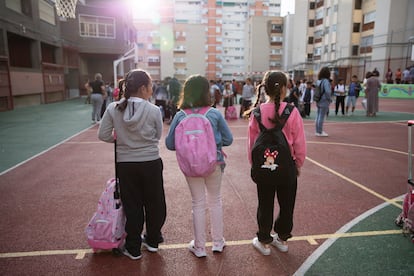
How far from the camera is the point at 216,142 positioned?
3.11m

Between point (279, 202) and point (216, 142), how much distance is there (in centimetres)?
90

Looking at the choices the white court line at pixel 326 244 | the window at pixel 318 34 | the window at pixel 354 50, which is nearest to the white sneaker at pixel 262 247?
the white court line at pixel 326 244

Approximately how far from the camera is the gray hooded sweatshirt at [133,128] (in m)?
3.00

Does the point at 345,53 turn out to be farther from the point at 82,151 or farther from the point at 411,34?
the point at 82,151

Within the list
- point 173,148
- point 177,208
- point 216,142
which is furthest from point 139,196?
point 177,208

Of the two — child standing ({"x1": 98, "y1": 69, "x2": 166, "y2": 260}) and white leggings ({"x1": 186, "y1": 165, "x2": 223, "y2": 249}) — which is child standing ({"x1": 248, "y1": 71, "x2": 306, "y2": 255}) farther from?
child standing ({"x1": 98, "y1": 69, "x2": 166, "y2": 260})

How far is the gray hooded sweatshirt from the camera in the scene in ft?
9.86

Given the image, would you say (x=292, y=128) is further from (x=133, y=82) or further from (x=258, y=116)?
(x=133, y=82)

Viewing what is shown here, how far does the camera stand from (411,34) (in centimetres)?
3003

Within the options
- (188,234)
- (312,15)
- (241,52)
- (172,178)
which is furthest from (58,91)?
(241,52)

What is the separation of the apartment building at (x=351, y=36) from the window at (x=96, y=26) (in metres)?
27.1

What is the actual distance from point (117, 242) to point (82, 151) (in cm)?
559

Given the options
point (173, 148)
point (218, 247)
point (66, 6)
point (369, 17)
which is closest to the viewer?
point (173, 148)

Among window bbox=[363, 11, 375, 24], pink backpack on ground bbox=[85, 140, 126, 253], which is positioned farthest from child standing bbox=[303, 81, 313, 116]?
window bbox=[363, 11, 375, 24]
